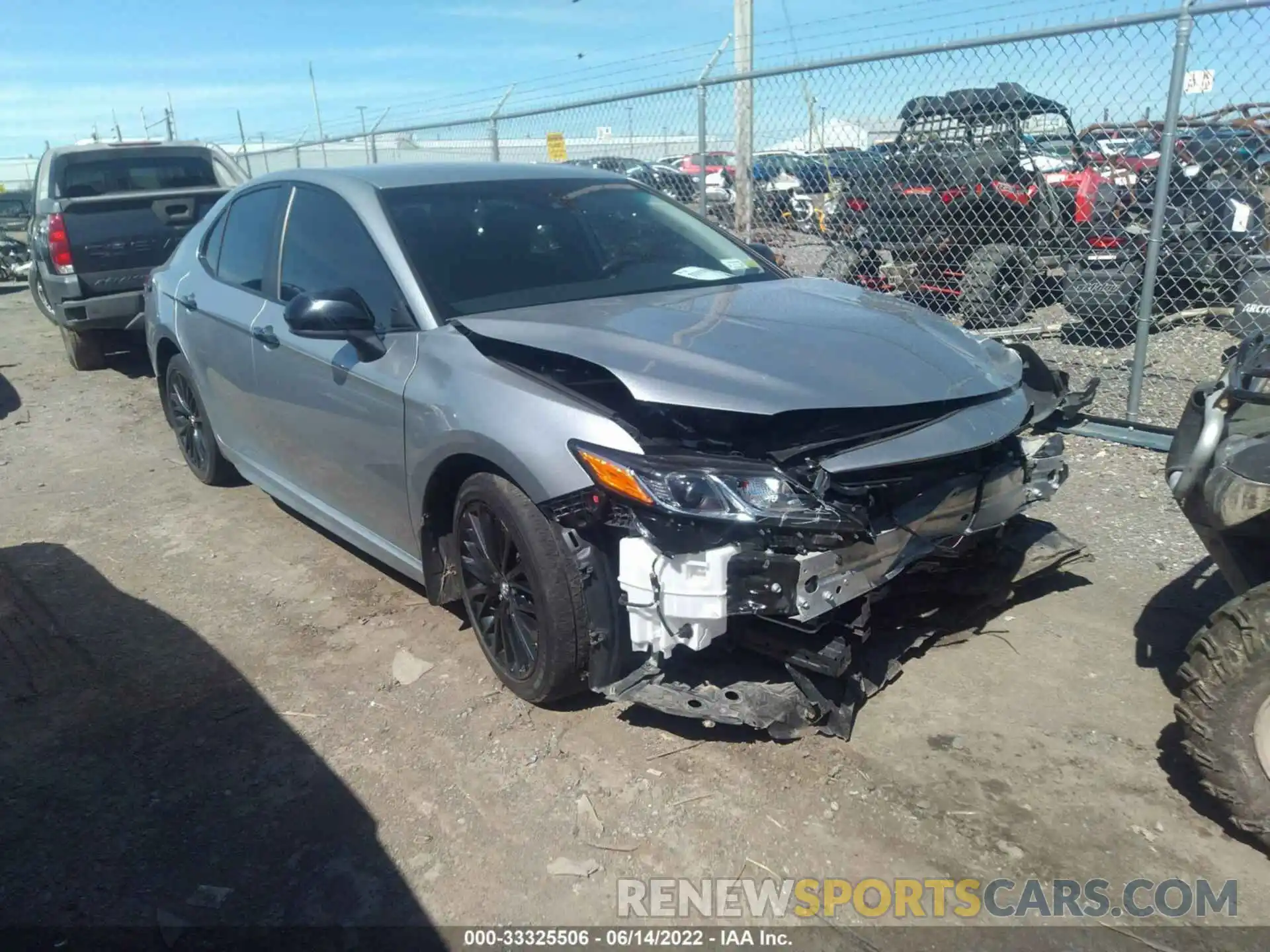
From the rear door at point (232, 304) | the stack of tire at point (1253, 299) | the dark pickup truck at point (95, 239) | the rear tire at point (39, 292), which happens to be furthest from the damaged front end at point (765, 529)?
the rear tire at point (39, 292)

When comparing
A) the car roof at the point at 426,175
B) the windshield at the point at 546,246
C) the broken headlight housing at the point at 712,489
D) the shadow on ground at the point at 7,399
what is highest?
the car roof at the point at 426,175

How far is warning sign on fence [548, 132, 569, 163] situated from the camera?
10.3 metres

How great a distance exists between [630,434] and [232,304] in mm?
2752

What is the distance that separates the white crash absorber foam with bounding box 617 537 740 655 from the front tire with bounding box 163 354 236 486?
3467 millimetres

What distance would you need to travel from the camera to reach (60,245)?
827 cm

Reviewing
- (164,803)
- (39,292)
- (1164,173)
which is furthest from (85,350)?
(1164,173)

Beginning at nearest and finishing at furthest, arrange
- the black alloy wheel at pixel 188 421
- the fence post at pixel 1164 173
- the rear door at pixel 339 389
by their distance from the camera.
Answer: the rear door at pixel 339 389 → the fence post at pixel 1164 173 → the black alloy wheel at pixel 188 421

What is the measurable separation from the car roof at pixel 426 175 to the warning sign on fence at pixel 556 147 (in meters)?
5.94

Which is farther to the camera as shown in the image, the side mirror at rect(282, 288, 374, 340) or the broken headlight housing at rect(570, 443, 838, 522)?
the side mirror at rect(282, 288, 374, 340)

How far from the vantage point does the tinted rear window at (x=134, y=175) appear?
9.36 m

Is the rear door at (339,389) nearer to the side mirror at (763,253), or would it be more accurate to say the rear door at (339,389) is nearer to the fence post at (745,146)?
the side mirror at (763,253)

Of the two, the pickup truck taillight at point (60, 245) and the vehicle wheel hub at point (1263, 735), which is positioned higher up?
the pickup truck taillight at point (60, 245)

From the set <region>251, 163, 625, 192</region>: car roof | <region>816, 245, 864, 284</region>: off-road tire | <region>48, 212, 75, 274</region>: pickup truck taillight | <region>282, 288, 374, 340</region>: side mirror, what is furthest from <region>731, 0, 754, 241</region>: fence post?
<region>48, 212, 75, 274</region>: pickup truck taillight

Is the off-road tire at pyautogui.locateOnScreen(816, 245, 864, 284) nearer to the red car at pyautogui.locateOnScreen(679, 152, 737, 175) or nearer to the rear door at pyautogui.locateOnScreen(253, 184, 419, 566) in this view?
the red car at pyautogui.locateOnScreen(679, 152, 737, 175)
